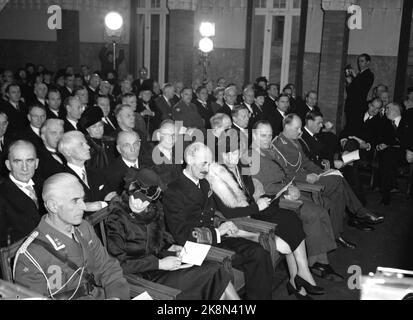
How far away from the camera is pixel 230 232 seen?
11.7ft

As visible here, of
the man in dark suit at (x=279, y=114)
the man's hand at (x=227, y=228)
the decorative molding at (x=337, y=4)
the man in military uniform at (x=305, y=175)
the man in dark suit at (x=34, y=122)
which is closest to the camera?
the man's hand at (x=227, y=228)

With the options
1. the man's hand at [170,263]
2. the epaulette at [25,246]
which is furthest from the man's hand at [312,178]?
the epaulette at [25,246]

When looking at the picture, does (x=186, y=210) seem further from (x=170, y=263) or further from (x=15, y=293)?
(x=15, y=293)

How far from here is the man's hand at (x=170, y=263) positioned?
3.02 meters

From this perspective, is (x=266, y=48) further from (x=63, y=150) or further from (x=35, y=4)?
(x=63, y=150)

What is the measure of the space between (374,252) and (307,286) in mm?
1305

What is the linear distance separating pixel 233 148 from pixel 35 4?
35.6 feet

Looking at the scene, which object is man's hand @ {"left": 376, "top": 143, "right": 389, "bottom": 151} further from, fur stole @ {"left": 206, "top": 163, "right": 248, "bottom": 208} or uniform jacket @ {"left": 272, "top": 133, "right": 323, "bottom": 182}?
fur stole @ {"left": 206, "top": 163, "right": 248, "bottom": 208}

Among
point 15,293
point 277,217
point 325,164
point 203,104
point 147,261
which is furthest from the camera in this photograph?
point 203,104

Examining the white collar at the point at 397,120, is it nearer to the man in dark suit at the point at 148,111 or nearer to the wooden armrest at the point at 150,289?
the man in dark suit at the point at 148,111

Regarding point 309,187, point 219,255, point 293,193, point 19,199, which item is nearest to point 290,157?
point 309,187

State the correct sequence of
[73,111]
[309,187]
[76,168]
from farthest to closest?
[73,111] < [309,187] < [76,168]

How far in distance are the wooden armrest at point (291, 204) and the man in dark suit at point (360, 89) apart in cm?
437

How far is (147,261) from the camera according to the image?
9.78ft
